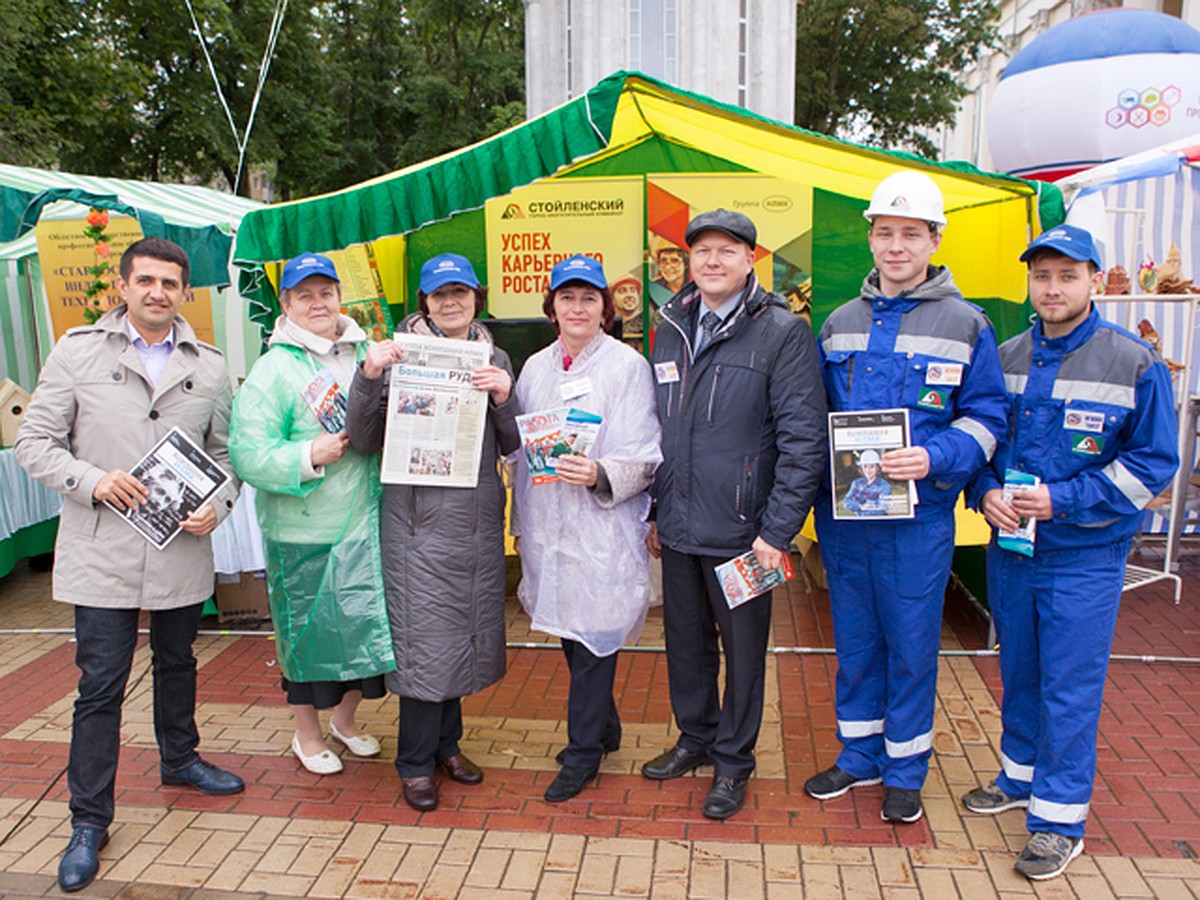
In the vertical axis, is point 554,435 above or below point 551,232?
below

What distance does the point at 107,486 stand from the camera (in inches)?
123

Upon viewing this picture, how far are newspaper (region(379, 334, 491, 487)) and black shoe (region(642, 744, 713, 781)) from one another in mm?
1411

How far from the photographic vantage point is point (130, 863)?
3.27m

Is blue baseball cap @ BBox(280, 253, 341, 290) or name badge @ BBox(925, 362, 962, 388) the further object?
blue baseball cap @ BBox(280, 253, 341, 290)

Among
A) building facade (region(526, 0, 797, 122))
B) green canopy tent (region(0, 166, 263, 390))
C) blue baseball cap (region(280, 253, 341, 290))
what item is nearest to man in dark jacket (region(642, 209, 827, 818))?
blue baseball cap (region(280, 253, 341, 290))

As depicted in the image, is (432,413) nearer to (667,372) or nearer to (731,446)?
(667,372)

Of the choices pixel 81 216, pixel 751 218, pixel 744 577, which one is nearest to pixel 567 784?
pixel 744 577

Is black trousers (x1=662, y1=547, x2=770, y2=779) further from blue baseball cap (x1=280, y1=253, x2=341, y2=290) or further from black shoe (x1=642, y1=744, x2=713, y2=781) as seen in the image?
blue baseball cap (x1=280, y1=253, x2=341, y2=290)

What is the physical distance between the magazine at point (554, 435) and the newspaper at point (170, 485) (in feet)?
3.67

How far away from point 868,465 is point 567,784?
1671 mm

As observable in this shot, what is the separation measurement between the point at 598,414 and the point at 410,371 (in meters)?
0.68

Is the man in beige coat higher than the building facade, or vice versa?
the building facade

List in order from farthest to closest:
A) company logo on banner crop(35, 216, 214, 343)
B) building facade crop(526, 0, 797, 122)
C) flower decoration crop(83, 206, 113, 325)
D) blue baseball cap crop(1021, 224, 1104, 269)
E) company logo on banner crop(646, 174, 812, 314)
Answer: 1. building facade crop(526, 0, 797, 122)
2. company logo on banner crop(35, 216, 214, 343)
3. company logo on banner crop(646, 174, 812, 314)
4. flower decoration crop(83, 206, 113, 325)
5. blue baseball cap crop(1021, 224, 1104, 269)

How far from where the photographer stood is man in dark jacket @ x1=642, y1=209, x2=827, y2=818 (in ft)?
10.6
